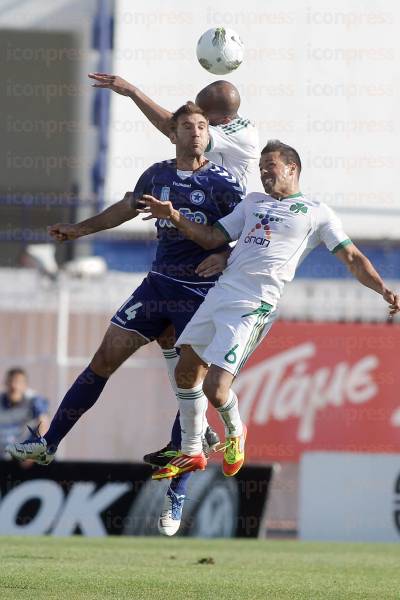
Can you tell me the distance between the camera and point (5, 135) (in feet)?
83.8

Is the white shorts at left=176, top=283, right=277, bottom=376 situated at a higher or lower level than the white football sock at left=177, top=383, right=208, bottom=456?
higher

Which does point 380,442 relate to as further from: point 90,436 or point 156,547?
point 156,547

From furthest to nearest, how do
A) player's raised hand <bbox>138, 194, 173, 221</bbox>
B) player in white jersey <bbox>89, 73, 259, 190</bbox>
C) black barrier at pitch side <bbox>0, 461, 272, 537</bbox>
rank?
black barrier at pitch side <bbox>0, 461, 272, 537</bbox>
player in white jersey <bbox>89, 73, 259, 190</bbox>
player's raised hand <bbox>138, 194, 173, 221</bbox>

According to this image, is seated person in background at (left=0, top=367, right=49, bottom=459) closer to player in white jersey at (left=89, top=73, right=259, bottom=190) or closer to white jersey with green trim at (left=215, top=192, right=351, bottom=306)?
player in white jersey at (left=89, top=73, right=259, bottom=190)

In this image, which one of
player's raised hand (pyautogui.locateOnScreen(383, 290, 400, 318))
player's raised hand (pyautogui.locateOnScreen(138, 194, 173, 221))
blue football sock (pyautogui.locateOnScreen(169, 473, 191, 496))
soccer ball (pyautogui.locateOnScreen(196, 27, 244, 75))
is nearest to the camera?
player's raised hand (pyautogui.locateOnScreen(138, 194, 173, 221))

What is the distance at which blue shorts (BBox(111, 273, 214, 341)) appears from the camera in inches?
437

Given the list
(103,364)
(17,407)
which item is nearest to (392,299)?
(103,364)

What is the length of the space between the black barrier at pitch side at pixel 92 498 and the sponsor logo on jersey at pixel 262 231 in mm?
6543

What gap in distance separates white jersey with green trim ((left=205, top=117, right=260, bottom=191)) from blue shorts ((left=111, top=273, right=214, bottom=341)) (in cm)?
101

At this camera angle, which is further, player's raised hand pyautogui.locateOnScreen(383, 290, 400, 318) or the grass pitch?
player's raised hand pyautogui.locateOnScreen(383, 290, 400, 318)

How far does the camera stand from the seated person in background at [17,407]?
18.1 m

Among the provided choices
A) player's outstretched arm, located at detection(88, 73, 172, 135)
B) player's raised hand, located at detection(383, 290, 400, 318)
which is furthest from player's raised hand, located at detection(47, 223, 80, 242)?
player's raised hand, located at detection(383, 290, 400, 318)

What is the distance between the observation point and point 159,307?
36.5 feet

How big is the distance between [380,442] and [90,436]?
4.02 metres
